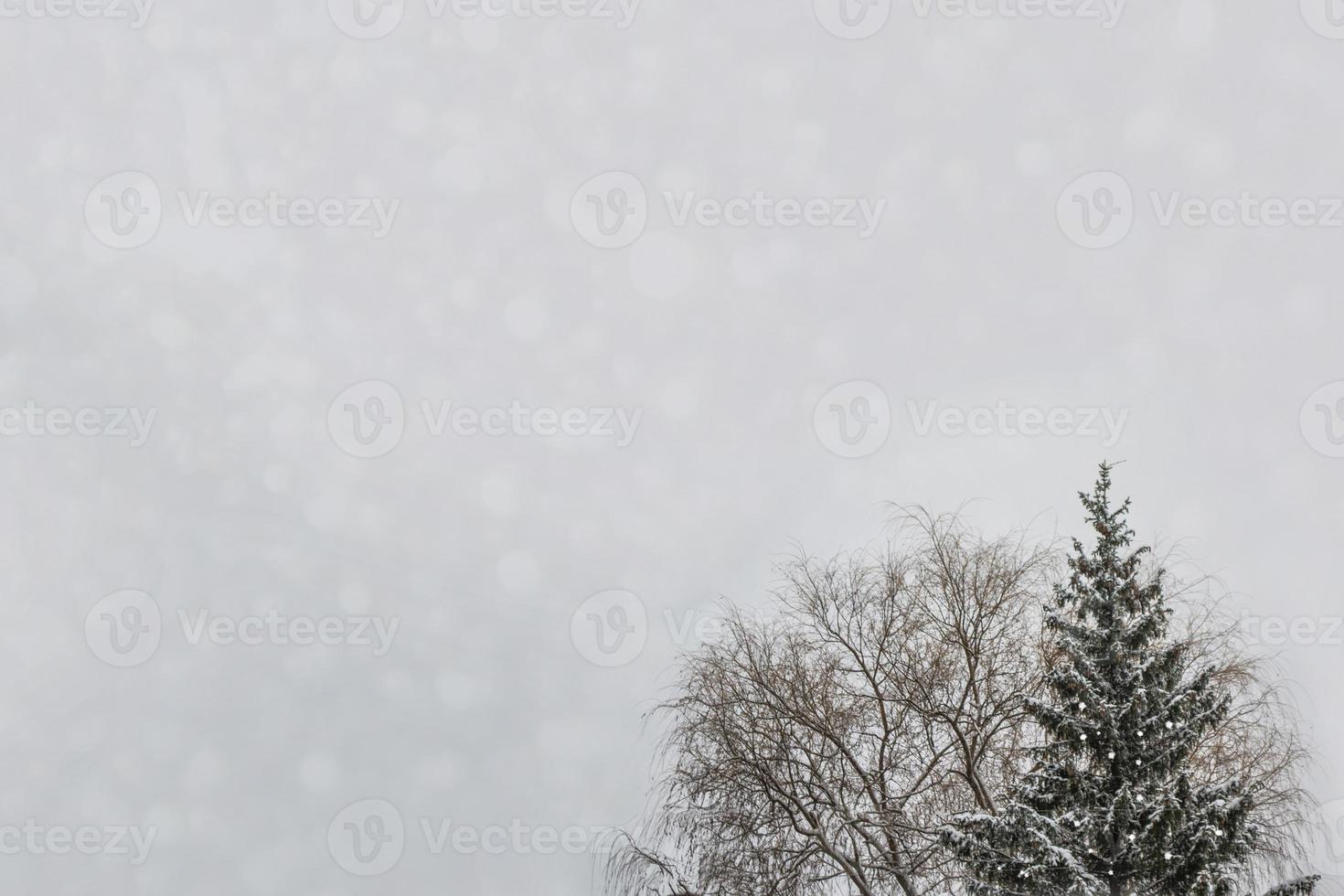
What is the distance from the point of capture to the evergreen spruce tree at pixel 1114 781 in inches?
372

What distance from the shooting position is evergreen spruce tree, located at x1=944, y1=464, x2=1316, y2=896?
9461 mm

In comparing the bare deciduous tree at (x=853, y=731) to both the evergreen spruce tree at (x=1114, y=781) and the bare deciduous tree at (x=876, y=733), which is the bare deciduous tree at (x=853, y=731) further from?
the evergreen spruce tree at (x=1114, y=781)

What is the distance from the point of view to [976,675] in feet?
44.4

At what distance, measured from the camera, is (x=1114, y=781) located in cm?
1004

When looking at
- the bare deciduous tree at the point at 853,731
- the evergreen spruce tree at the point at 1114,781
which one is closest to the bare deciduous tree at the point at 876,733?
the bare deciduous tree at the point at 853,731

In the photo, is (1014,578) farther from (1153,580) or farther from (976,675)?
(1153,580)

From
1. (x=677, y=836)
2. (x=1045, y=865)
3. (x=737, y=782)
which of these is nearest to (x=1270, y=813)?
(x=1045, y=865)

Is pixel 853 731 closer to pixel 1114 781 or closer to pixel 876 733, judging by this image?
pixel 876 733

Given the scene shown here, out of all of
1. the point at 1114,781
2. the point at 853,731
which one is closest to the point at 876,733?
the point at 853,731

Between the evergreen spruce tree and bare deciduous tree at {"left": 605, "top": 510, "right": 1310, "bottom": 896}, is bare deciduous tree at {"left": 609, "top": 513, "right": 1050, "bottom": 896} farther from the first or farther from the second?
the evergreen spruce tree

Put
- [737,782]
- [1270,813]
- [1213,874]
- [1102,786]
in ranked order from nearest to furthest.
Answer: [1213,874] → [1102,786] → [1270,813] → [737,782]

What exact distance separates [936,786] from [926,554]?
304 cm


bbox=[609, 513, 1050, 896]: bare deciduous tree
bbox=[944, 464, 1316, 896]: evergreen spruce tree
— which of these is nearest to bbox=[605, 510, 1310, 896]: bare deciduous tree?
bbox=[609, 513, 1050, 896]: bare deciduous tree

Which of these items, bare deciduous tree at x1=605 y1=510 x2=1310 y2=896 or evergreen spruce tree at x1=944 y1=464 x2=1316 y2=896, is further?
bare deciduous tree at x1=605 y1=510 x2=1310 y2=896
